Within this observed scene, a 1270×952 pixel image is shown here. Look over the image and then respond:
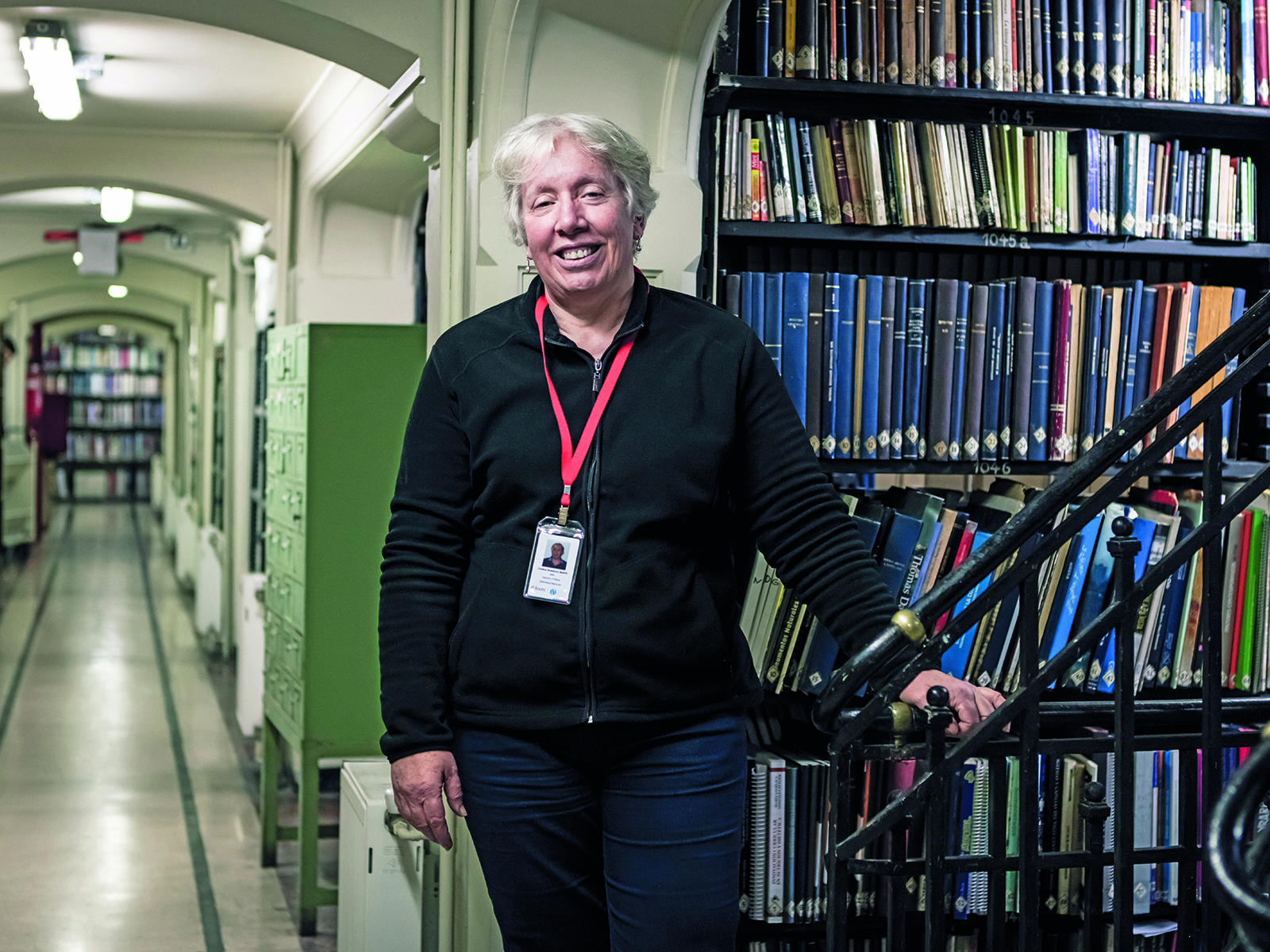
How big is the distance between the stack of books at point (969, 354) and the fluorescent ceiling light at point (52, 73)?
2.66 meters

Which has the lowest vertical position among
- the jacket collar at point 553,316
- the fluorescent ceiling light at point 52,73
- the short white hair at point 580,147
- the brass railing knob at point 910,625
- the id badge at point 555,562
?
the brass railing knob at point 910,625

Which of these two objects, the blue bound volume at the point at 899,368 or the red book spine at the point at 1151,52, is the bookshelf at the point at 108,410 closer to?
the blue bound volume at the point at 899,368

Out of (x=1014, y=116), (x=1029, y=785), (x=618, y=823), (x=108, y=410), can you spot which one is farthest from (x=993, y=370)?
(x=108, y=410)

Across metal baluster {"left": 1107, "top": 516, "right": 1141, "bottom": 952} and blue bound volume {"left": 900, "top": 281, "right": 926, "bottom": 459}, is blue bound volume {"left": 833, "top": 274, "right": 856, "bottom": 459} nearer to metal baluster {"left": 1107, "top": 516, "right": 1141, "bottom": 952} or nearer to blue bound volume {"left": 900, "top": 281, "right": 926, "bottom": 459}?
blue bound volume {"left": 900, "top": 281, "right": 926, "bottom": 459}

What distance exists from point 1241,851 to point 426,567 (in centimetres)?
107

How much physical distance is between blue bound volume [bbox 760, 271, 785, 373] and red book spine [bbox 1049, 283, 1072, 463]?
23.5 inches

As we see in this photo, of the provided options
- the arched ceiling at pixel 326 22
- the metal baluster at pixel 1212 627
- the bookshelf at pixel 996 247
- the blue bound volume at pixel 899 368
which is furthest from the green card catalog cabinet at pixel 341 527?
the metal baluster at pixel 1212 627

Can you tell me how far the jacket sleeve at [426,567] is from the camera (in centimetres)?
178

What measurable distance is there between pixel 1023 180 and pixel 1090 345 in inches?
14.7

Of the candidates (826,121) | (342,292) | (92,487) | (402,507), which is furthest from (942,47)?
(92,487)

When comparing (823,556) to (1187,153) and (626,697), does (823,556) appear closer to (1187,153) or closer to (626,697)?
(626,697)

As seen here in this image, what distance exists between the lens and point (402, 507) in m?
1.84

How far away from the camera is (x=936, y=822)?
183 cm

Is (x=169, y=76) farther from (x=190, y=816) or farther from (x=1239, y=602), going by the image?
(x=1239, y=602)
